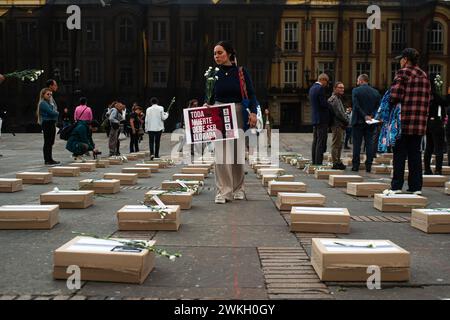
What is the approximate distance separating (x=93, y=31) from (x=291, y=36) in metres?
18.2

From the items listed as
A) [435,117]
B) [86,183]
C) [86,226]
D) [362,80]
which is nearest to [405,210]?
[86,226]

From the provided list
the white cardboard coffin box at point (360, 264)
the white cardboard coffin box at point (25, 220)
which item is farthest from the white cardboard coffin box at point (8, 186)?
the white cardboard coffin box at point (360, 264)

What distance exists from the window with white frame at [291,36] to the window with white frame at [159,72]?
1168 cm

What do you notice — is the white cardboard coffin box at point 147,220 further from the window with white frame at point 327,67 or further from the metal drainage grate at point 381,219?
the window with white frame at point 327,67

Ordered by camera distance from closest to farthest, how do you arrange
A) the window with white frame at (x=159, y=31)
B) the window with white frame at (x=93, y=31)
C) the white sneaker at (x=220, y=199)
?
1. the white sneaker at (x=220, y=199)
2. the window with white frame at (x=93, y=31)
3. the window with white frame at (x=159, y=31)

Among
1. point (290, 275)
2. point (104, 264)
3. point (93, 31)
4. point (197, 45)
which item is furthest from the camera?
point (93, 31)

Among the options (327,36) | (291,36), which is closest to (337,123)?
(291,36)

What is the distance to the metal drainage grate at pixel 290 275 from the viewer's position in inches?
121

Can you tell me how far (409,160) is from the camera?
7.32 metres

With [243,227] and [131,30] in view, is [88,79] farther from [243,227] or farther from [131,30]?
[243,227]

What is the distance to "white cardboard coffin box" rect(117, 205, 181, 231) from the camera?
4887 millimetres

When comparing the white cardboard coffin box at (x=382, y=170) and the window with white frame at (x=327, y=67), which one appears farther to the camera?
→ the window with white frame at (x=327, y=67)

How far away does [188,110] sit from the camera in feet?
23.0

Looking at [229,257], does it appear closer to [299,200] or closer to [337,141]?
[299,200]
